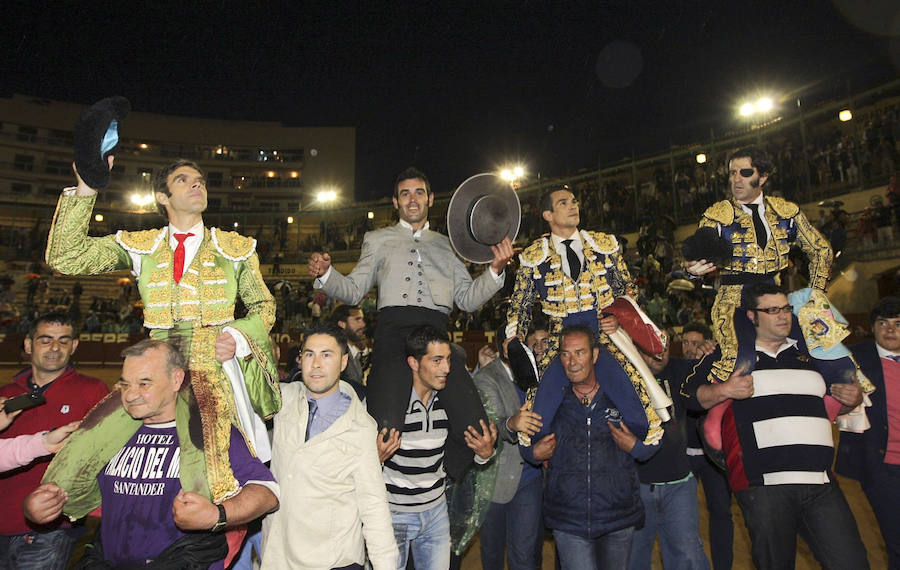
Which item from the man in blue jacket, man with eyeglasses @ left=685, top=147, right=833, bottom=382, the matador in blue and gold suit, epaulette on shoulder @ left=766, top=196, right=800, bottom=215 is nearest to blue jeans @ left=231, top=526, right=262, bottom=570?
the man in blue jacket

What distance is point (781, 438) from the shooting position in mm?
3305

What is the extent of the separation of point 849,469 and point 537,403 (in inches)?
90.6

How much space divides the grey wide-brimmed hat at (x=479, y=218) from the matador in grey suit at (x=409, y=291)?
5.2 inches

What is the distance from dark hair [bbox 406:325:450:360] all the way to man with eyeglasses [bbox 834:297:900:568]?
2945mm

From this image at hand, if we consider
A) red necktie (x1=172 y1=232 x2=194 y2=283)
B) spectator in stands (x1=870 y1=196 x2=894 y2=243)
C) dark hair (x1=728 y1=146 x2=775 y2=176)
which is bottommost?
red necktie (x1=172 y1=232 x2=194 y2=283)

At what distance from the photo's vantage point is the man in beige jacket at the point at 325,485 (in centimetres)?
283

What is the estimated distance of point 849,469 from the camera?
400 cm

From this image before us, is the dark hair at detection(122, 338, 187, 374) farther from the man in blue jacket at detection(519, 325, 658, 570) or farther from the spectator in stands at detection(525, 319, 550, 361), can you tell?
the spectator in stands at detection(525, 319, 550, 361)

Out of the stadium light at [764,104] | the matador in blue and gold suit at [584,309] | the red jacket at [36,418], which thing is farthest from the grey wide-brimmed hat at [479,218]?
the stadium light at [764,104]

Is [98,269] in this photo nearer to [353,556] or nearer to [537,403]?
[353,556]

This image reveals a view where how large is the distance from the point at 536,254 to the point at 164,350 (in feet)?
8.83

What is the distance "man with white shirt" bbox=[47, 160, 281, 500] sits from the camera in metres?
2.70

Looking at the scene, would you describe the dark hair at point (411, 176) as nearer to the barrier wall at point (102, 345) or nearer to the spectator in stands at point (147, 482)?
the spectator in stands at point (147, 482)

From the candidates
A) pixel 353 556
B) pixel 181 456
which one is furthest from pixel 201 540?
pixel 353 556
